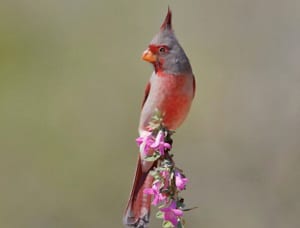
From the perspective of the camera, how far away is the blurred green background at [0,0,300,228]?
5152 mm

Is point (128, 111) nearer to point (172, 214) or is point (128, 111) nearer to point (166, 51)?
point (166, 51)

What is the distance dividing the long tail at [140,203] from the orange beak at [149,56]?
0.32 m

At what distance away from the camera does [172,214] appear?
1.95 m

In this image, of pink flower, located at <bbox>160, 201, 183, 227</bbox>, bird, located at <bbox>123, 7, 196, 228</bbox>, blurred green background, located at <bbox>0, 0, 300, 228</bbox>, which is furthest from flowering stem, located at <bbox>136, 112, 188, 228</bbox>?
blurred green background, located at <bbox>0, 0, 300, 228</bbox>

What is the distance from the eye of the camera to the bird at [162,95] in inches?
101

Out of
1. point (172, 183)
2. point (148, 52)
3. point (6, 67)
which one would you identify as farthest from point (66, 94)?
point (172, 183)

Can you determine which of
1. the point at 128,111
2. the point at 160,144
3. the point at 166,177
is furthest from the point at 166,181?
the point at 128,111

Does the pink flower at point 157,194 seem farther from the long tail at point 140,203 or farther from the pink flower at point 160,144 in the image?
the long tail at point 140,203

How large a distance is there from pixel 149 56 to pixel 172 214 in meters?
0.78

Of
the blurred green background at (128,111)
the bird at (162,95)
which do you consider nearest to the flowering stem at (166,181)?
the bird at (162,95)

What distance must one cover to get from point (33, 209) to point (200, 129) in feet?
3.88

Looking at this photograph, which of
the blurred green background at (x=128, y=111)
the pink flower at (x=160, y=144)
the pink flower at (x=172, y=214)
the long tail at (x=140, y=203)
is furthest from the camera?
the blurred green background at (x=128, y=111)

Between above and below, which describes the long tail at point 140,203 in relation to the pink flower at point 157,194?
above

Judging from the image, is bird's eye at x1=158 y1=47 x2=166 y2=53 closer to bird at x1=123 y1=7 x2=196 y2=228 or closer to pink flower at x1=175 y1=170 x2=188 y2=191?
bird at x1=123 y1=7 x2=196 y2=228
